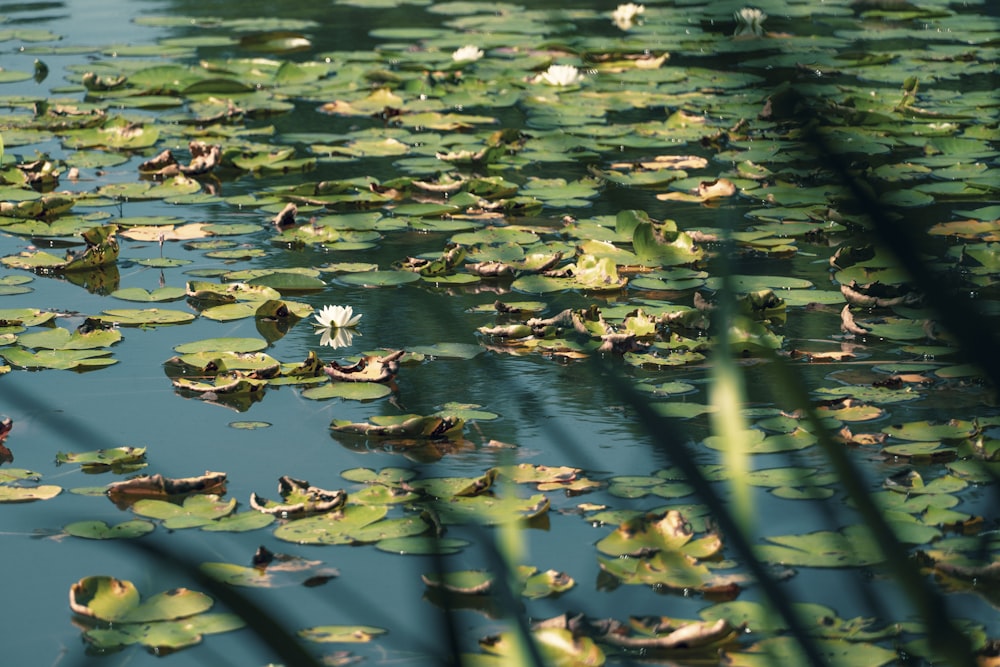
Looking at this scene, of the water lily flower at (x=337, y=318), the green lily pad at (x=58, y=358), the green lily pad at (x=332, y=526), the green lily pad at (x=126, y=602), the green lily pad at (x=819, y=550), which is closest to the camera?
the green lily pad at (x=126, y=602)

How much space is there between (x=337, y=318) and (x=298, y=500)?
0.81 metres

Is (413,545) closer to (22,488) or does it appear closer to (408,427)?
(408,427)

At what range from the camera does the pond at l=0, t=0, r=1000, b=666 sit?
5.33 feet

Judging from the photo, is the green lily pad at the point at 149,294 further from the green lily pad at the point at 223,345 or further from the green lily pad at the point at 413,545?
the green lily pad at the point at 413,545

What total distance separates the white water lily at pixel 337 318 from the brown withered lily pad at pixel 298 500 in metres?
0.74

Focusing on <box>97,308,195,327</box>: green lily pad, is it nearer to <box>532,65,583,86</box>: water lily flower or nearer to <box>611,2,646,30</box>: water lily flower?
<box>532,65,583,86</box>: water lily flower

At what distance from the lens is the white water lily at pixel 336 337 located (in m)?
2.81

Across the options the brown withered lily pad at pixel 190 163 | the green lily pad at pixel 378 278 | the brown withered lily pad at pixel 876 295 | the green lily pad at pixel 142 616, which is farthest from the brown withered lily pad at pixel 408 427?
the brown withered lily pad at pixel 190 163

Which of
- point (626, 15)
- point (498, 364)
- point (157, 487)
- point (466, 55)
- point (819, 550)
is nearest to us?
point (819, 550)

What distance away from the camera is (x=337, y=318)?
283 cm

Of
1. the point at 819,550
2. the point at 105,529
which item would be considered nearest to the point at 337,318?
the point at 105,529

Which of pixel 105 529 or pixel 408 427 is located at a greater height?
pixel 408 427

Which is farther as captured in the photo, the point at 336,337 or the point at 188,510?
the point at 336,337

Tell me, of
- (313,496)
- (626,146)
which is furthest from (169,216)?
(313,496)
